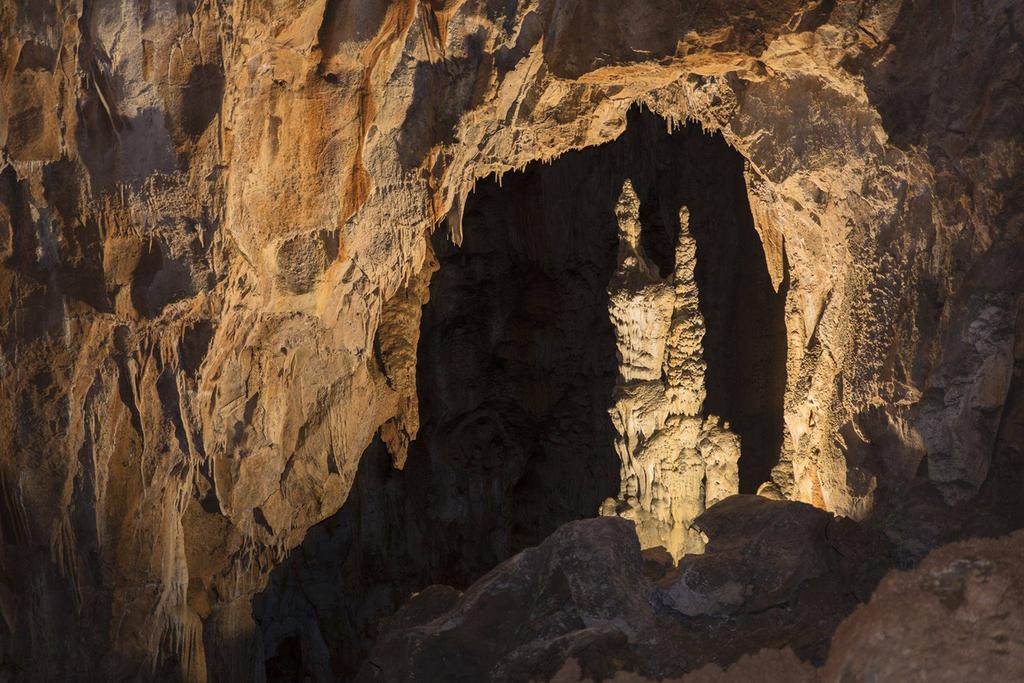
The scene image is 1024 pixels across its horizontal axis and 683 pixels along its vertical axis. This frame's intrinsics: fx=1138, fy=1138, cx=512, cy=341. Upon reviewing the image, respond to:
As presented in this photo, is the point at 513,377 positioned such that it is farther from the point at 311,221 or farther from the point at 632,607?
the point at 632,607

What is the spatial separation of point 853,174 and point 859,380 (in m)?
0.96

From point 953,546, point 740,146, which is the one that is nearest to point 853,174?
point 740,146

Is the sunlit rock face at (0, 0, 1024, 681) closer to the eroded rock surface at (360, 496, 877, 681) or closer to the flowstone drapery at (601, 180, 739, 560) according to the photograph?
the eroded rock surface at (360, 496, 877, 681)

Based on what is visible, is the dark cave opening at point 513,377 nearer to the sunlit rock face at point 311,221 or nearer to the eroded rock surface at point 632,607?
the sunlit rock face at point 311,221

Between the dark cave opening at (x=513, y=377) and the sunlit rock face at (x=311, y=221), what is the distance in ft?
14.1

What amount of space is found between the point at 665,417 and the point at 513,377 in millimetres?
4679

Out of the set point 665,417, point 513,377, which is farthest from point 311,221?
point 513,377

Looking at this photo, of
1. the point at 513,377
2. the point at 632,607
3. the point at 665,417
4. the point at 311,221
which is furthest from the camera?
the point at 513,377

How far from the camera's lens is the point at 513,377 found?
11.8 m

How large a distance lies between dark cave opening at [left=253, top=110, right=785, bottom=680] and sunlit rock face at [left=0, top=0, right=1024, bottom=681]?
4299 mm

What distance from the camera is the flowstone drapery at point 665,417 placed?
7.17 meters

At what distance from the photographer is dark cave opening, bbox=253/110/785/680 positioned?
1067 centimetres

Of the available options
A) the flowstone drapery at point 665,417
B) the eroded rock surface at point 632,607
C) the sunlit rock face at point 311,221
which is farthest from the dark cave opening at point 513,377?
the eroded rock surface at point 632,607

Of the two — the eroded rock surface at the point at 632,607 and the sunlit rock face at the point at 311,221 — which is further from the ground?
the sunlit rock face at the point at 311,221
